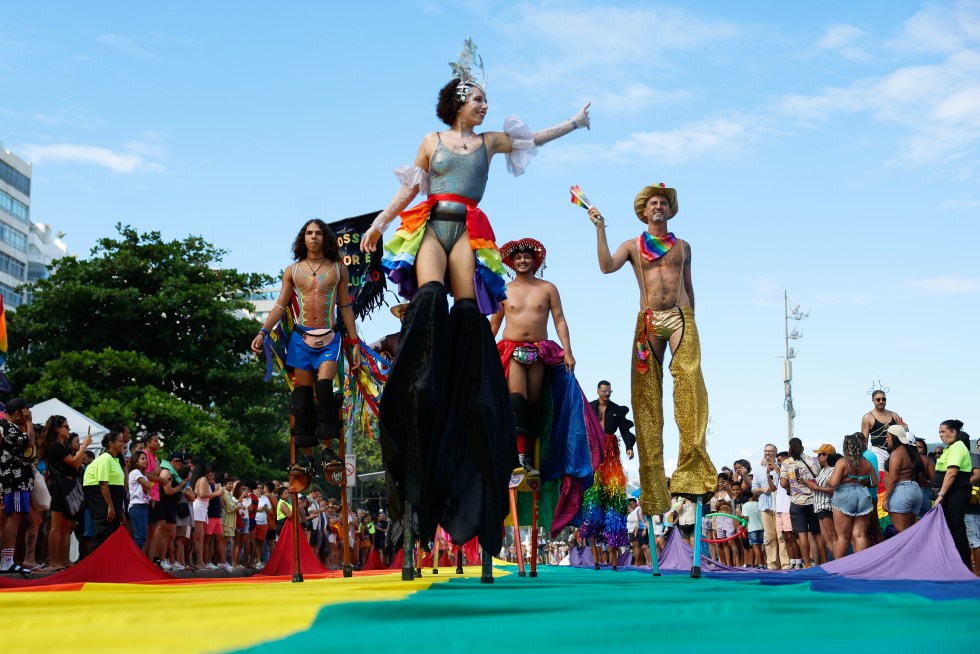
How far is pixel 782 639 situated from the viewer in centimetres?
208

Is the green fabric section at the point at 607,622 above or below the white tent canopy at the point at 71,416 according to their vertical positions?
below

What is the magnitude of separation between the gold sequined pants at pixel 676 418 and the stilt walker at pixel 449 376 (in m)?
1.98

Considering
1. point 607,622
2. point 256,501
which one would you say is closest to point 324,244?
point 607,622

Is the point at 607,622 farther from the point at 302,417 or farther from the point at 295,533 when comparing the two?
the point at 302,417

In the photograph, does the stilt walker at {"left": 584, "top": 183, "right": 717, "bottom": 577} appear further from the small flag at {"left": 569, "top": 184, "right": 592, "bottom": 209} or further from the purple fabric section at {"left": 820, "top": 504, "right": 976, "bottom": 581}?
the purple fabric section at {"left": 820, "top": 504, "right": 976, "bottom": 581}

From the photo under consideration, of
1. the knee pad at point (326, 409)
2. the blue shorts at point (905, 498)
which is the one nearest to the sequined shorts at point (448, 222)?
the knee pad at point (326, 409)

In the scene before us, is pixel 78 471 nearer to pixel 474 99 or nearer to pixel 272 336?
pixel 272 336

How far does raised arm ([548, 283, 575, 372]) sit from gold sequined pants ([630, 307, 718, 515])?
2.62 ft

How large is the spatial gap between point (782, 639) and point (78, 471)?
34.6 feet

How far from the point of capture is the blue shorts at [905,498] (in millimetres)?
10312

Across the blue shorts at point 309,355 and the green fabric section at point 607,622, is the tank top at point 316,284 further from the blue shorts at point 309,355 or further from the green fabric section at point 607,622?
the green fabric section at point 607,622

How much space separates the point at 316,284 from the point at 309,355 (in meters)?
0.52

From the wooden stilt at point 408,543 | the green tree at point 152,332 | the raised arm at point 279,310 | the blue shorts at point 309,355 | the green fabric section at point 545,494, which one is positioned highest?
the green tree at point 152,332

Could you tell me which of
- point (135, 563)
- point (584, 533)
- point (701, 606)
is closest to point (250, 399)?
point (584, 533)
